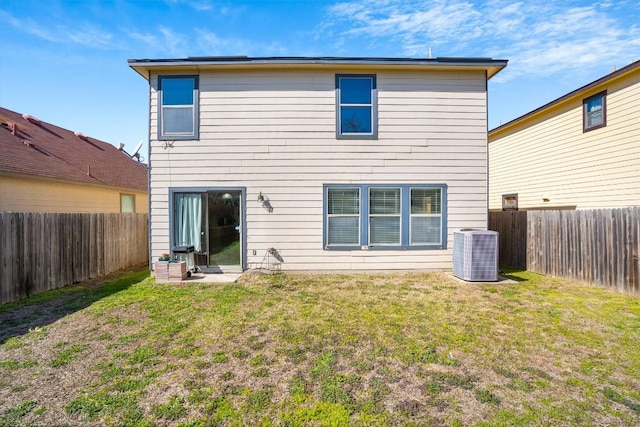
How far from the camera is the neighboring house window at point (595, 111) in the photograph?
9.12 m

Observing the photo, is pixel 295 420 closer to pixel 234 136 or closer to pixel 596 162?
pixel 234 136

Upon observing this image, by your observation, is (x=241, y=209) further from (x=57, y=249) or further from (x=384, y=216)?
(x=57, y=249)

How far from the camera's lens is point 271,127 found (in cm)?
787

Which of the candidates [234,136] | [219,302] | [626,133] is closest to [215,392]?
[219,302]

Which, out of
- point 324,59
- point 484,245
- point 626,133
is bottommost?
point 484,245

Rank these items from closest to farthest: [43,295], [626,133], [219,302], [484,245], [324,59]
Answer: [219,302] < [43,295] < [484,245] < [324,59] < [626,133]

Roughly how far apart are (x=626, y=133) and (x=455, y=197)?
18.0 ft

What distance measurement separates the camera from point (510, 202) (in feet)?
43.2

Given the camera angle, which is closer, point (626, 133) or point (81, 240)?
point (81, 240)

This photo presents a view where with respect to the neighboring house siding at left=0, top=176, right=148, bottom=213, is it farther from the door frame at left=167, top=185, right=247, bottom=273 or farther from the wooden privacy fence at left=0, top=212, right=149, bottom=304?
the door frame at left=167, top=185, right=247, bottom=273

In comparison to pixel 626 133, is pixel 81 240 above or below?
below

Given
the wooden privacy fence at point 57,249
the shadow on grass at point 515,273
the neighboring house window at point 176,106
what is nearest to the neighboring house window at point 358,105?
the neighboring house window at point 176,106

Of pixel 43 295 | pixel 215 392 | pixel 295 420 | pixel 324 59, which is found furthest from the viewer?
pixel 324 59

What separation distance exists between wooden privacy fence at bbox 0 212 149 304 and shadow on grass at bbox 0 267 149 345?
11.6 inches
